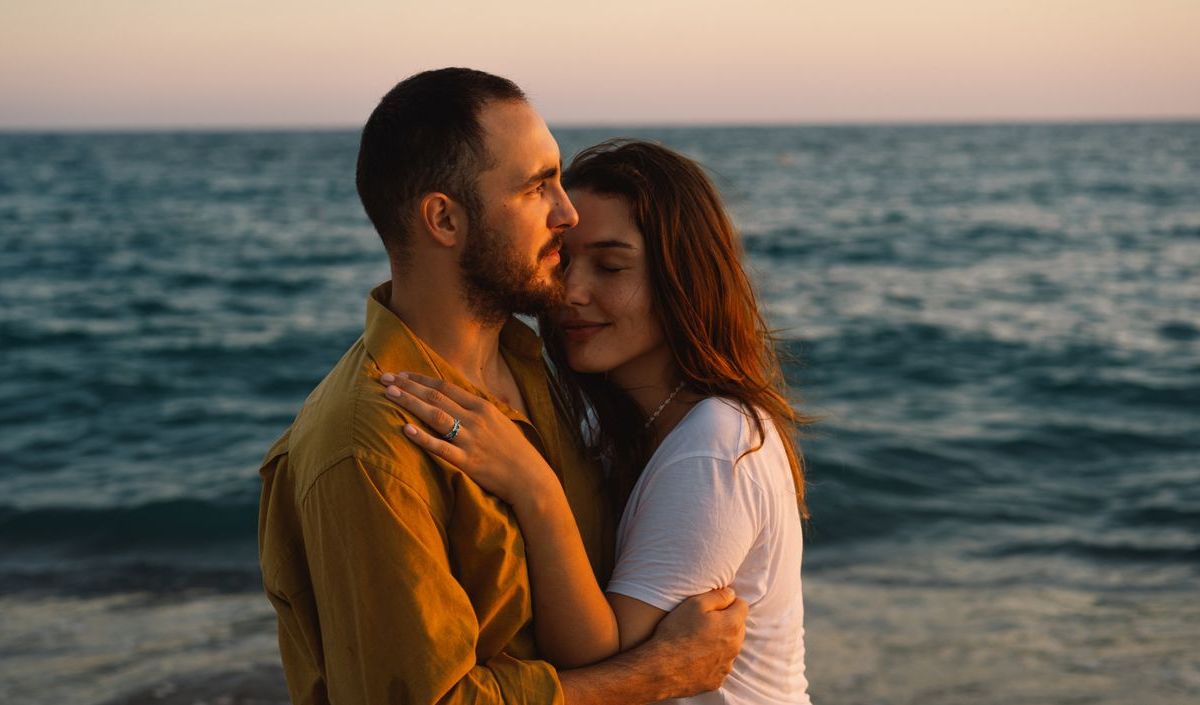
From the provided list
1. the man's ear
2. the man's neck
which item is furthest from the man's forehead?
the man's neck

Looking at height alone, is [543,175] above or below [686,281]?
above

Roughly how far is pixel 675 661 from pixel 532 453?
505 mm

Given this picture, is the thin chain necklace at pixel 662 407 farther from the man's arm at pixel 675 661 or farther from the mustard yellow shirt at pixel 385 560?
the mustard yellow shirt at pixel 385 560

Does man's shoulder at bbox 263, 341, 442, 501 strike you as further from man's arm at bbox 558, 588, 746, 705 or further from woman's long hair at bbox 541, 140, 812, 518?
woman's long hair at bbox 541, 140, 812, 518

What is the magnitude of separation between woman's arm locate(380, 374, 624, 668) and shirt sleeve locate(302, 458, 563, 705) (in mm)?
138

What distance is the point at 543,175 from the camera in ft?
7.52

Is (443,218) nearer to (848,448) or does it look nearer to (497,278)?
(497,278)

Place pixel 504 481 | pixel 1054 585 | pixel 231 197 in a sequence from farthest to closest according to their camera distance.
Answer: pixel 231 197 < pixel 1054 585 < pixel 504 481

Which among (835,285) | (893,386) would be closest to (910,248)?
(835,285)

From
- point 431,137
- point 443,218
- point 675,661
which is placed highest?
point 431,137

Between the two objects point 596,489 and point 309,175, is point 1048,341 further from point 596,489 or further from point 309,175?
point 309,175

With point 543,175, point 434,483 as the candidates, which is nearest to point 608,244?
point 543,175

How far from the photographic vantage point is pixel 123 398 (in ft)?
34.8

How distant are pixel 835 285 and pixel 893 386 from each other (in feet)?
19.2
